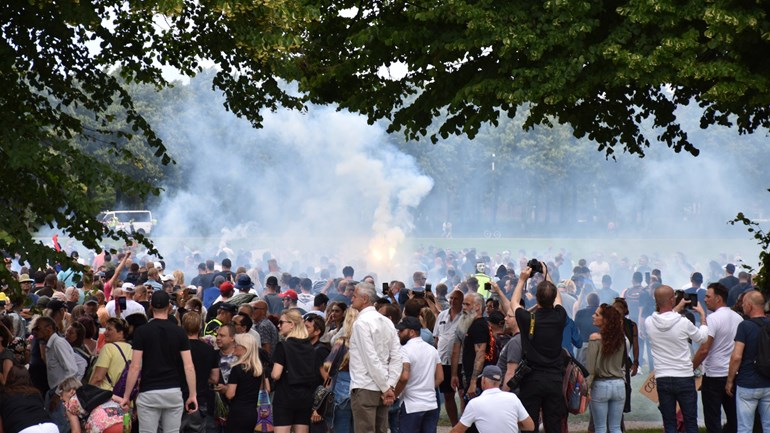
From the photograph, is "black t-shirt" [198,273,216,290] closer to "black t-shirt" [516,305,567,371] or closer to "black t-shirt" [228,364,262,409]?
"black t-shirt" [228,364,262,409]

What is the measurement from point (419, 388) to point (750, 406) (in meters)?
3.23

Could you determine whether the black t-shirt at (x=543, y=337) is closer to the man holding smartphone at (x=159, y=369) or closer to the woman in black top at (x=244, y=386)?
the woman in black top at (x=244, y=386)

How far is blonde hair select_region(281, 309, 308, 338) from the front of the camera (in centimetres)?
1044

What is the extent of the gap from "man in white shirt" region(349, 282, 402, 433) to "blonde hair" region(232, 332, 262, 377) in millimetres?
994

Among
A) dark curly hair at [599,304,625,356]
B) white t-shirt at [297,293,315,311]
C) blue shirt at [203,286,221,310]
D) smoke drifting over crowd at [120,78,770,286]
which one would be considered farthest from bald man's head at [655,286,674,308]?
smoke drifting over crowd at [120,78,770,286]

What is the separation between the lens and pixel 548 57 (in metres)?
10.6

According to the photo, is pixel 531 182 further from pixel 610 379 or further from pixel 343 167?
pixel 610 379

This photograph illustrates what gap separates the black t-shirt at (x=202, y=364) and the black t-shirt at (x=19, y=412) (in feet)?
6.89

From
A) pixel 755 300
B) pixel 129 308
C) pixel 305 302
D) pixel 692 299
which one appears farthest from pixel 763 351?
pixel 305 302

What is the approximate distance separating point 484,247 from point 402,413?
53202 mm

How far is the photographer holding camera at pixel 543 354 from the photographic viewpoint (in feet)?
33.0

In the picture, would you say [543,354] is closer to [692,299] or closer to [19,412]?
[692,299]

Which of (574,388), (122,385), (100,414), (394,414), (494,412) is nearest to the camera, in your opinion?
(494,412)

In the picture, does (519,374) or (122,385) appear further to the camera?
(519,374)
